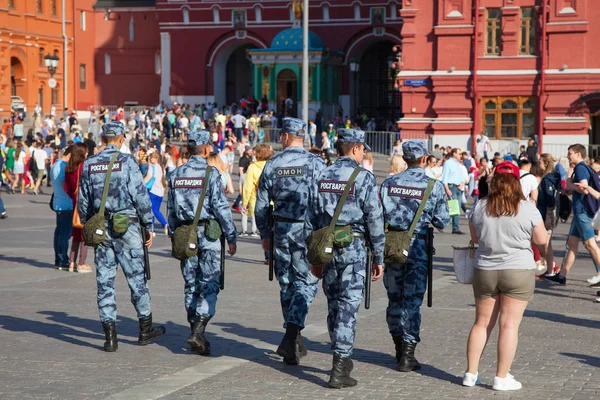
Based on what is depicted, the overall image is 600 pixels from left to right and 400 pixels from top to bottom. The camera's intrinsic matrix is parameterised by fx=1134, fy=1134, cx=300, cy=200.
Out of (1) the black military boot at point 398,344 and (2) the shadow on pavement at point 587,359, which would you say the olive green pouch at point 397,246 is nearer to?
(1) the black military boot at point 398,344

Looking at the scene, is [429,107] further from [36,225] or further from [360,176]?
[360,176]

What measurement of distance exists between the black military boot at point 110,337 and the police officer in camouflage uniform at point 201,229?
0.66 m

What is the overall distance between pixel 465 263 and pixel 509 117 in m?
35.5

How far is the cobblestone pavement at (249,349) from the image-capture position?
8.41m

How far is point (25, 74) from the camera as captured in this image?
60.2 meters

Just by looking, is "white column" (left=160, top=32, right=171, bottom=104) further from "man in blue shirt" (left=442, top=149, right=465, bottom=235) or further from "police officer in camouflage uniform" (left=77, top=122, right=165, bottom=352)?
"police officer in camouflage uniform" (left=77, top=122, right=165, bottom=352)

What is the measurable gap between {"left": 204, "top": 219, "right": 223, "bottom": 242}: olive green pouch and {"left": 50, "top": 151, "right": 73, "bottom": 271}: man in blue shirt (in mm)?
6436

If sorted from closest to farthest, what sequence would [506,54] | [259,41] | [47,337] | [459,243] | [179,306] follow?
1. [47,337]
2. [179,306]
3. [459,243]
4. [506,54]
5. [259,41]

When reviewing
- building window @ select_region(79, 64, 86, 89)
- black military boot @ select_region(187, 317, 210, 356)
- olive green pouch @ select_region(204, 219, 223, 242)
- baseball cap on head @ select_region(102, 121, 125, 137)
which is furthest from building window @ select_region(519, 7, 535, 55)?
black military boot @ select_region(187, 317, 210, 356)

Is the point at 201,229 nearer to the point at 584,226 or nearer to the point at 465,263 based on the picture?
the point at 465,263

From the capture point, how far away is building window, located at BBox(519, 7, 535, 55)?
42.3 m

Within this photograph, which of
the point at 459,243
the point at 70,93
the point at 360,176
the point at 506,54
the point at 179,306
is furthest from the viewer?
the point at 70,93

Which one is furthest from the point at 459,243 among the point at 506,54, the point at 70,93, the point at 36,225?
the point at 70,93

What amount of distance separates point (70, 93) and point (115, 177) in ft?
183
